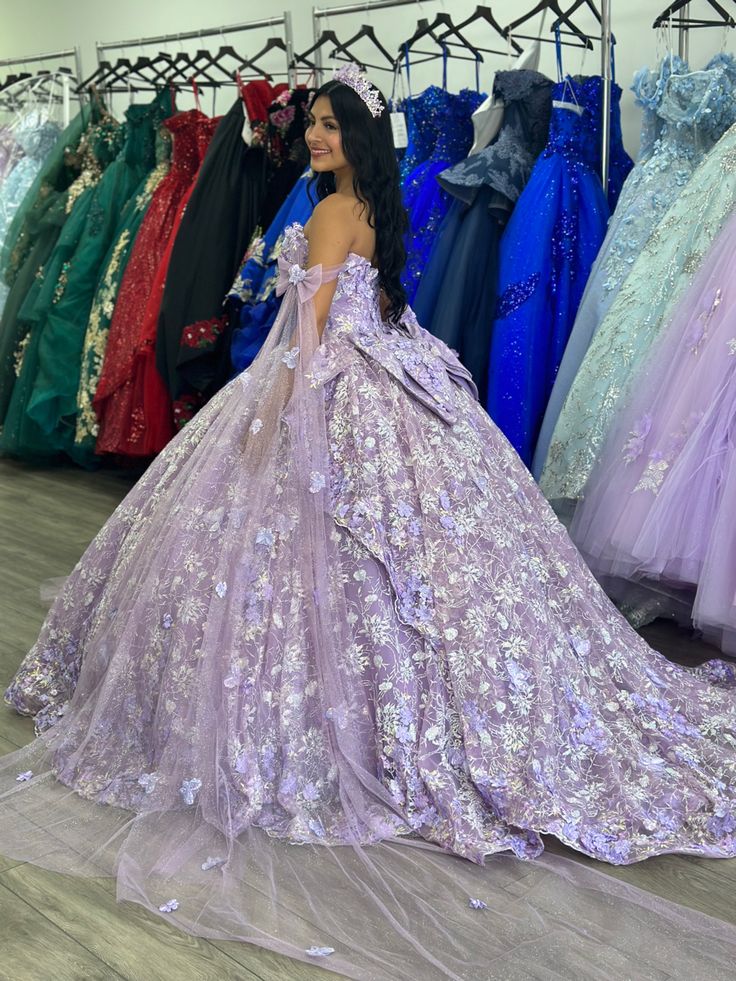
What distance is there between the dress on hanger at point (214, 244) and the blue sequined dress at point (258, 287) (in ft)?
0.44

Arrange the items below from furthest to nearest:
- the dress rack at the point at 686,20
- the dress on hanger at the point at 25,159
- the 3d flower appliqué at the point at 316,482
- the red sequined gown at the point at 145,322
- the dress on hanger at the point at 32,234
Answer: the dress on hanger at the point at 25,159 → the dress on hanger at the point at 32,234 → the red sequined gown at the point at 145,322 → the dress rack at the point at 686,20 → the 3d flower appliqué at the point at 316,482

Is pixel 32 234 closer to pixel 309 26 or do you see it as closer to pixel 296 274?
pixel 309 26

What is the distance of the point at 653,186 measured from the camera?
3.33m

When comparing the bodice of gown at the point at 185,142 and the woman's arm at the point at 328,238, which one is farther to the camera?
the bodice of gown at the point at 185,142

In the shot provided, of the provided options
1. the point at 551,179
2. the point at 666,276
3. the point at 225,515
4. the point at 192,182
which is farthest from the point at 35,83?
the point at 225,515

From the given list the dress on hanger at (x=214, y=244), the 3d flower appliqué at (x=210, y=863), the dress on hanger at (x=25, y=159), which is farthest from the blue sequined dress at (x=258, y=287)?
the 3d flower appliqué at (x=210, y=863)

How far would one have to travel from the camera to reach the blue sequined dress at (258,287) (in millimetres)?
3924

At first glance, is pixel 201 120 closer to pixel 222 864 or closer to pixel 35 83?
pixel 35 83

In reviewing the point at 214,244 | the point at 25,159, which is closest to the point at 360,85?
the point at 214,244

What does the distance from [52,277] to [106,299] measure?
0.32 m

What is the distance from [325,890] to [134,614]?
681 mm

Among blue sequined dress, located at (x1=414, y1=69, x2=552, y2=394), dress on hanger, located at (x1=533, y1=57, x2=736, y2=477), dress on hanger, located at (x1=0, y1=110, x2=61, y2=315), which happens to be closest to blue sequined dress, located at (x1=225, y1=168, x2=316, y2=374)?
blue sequined dress, located at (x1=414, y1=69, x2=552, y2=394)

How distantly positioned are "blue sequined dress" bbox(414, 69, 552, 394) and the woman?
984mm

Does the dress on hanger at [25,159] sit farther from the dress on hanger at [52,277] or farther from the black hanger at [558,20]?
the black hanger at [558,20]
